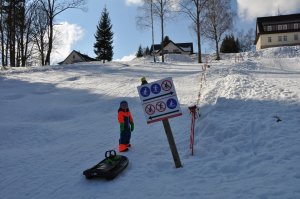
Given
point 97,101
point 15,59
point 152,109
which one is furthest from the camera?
point 15,59

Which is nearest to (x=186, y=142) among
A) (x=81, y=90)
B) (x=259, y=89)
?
(x=259, y=89)

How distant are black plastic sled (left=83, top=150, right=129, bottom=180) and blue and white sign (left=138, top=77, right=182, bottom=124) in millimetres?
1262

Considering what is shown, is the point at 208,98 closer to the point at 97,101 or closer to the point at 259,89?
the point at 259,89

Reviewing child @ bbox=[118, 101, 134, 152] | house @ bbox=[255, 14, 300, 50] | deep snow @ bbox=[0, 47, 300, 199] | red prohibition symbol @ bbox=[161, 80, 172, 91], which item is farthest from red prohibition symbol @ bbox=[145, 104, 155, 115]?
house @ bbox=[255, 14, 300, 50]

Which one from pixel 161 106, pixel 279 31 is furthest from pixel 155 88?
pixel 279 31

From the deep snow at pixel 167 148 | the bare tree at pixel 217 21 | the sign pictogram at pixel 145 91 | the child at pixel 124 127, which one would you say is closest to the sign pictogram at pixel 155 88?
the sign pictogram at pixel 145 91

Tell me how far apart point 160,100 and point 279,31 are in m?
65.7

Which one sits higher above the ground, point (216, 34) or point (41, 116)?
point (216, 34)

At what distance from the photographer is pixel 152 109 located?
7.47 meters

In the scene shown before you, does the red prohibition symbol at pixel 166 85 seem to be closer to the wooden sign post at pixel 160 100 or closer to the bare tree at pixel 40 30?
the wooden sign post at pixel 160 100

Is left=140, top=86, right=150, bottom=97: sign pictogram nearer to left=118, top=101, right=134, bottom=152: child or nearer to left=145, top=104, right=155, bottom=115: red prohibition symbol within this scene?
left=145, top=104, right=155, bottom=115: red prohibition symbol

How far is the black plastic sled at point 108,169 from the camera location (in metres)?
7.32

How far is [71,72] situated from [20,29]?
59.2 feet

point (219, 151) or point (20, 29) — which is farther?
point (20, 29)
